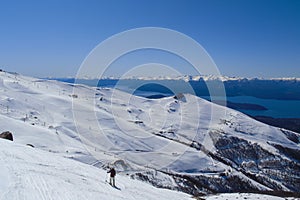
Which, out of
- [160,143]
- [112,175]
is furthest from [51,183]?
[160,143]

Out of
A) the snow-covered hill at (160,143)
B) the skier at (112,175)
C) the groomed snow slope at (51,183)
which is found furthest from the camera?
the snow-covered hill at (160,143)

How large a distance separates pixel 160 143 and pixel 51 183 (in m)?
67.6

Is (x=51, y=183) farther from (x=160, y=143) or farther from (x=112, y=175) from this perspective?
(x=160, y=143)

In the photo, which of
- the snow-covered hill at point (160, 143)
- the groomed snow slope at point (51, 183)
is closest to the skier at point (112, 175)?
the groomed snow slope at point (51, 183)

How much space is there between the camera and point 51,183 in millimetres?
18203

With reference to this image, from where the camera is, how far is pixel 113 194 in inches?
768

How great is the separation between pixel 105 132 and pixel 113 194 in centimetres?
5928

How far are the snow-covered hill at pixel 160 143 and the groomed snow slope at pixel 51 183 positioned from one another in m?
2.32

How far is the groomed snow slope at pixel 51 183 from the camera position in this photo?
1575cm

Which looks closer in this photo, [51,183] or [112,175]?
[51,183]

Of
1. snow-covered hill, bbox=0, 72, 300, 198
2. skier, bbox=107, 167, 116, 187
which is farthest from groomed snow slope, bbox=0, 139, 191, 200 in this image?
snow-covered hill, bbox=0, 72, 300, 198

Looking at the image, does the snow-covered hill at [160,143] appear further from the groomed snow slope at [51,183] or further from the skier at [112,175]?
the groomed snow slope at [51,183]

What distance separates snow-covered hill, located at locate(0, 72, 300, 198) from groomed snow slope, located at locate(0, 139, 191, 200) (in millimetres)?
2316

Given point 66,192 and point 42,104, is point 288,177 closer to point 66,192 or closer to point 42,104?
point 42,104
